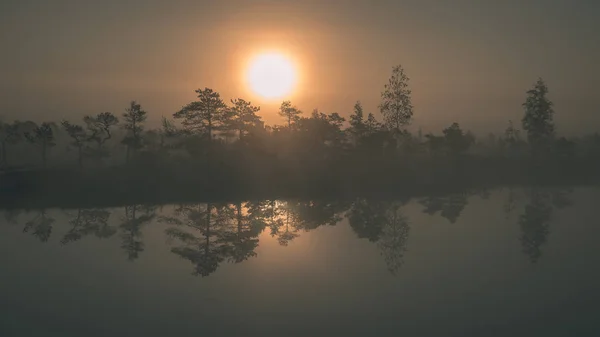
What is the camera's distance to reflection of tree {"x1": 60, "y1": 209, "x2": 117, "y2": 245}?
101 ft

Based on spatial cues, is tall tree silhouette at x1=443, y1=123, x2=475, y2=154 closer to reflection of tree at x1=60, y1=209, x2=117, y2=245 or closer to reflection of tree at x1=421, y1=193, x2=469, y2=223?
reflection of tree at x1=421, y1=193, x2=469, y2=223

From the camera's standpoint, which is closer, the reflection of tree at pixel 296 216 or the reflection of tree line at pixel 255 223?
the reflection of tree line at pixel 255 223

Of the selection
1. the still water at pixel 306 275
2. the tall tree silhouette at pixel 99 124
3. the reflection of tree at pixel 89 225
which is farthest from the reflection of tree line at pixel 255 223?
the tall tree silhouette at pixel 99 124

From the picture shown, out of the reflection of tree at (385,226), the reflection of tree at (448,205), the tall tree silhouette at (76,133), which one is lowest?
the reflection of tree at (385,226)

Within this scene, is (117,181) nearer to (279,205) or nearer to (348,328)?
(279,205)

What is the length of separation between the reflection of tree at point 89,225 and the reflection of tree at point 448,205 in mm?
25485

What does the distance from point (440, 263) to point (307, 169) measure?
143 feet

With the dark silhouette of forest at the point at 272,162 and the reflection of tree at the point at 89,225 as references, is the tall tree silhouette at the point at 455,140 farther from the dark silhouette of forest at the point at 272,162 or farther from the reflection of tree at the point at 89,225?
the reflection of tree at the point at 89,225

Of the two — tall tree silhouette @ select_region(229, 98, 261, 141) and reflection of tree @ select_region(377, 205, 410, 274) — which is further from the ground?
tall tree silhouette @ select_region(229, 98, 261, 141)

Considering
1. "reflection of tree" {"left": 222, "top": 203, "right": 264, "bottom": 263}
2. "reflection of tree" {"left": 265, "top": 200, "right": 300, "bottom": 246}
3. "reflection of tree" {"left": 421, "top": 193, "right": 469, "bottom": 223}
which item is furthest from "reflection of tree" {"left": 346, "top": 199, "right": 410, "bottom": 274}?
"reflection of tree" {"left": 222, "top": 203, "right": 264, "bottom": 263}

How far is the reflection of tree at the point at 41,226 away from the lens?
3139 cm

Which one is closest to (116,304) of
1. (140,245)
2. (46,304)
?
(46,304)

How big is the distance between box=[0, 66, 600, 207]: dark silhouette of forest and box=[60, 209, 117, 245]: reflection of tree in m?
6.63

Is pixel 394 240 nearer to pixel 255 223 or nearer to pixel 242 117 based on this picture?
pixel 255 223
